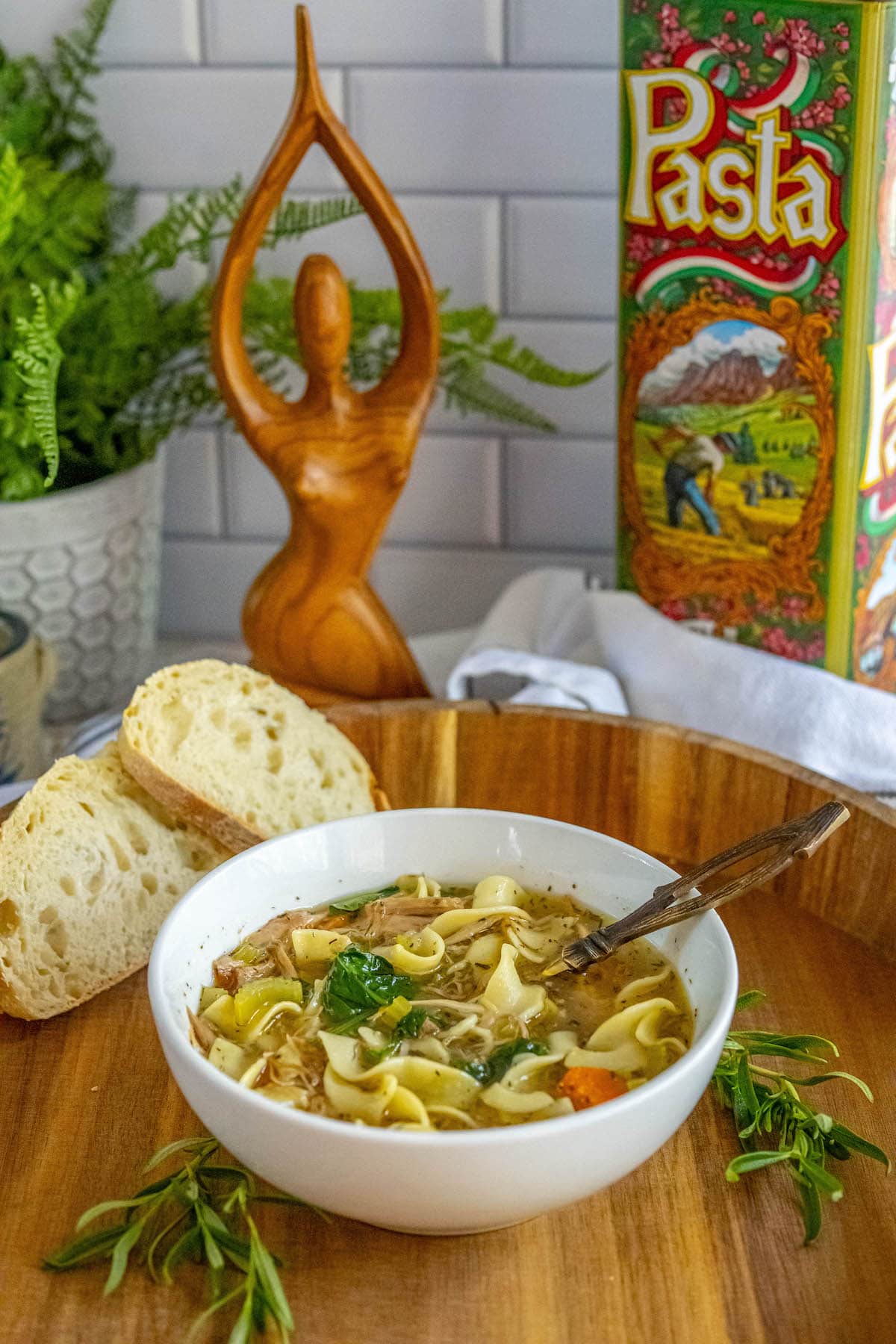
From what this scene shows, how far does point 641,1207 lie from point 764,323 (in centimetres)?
103

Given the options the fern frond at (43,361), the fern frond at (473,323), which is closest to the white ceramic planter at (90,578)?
the fern frond at (43,361)

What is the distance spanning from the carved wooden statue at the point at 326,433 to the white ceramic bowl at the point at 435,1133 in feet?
1.80

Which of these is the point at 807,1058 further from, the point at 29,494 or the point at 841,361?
the point at 29,494

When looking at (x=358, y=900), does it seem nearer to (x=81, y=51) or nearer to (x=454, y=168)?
(x=454, y=168)

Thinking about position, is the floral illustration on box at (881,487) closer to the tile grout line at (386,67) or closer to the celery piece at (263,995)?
the tile grout line at (386,67)


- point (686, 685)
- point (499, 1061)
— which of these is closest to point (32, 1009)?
point (499, 1061)

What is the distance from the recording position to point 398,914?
1.28 m

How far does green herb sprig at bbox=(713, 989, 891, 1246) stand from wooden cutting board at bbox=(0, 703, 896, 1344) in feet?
0.06

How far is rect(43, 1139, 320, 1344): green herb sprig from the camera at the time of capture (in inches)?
38.7

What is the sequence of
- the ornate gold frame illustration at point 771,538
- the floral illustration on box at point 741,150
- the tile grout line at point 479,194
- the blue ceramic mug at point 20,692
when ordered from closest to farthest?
the floral illustration on box at point 741,150 → the ornate gold frame illustration at point 771,538 → the blue ceramic mug at point 20,692 → the tile grout line at point 479,194

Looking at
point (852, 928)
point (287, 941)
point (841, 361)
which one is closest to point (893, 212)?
point (841, 361)

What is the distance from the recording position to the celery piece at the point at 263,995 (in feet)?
3.80

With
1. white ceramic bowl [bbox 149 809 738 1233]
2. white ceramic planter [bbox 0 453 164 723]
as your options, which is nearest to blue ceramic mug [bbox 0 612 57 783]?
white ceramic planter [bbox 0 453 164 723]

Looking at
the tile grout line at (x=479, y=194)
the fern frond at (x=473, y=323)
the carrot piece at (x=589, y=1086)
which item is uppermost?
the tile grout line at (x=479, y=194)
